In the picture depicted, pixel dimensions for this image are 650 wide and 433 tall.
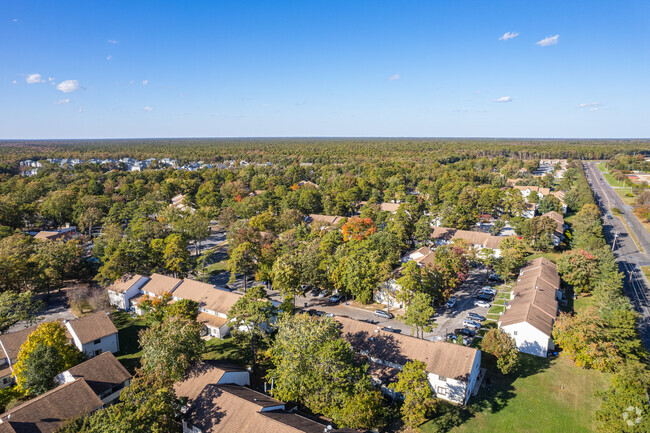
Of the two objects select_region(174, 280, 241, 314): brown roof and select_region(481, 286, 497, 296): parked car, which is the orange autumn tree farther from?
select_region(174, 280, 241, 314): brown roof

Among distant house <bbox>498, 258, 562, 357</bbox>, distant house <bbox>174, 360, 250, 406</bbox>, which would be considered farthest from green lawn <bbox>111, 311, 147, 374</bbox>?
distant house <bbox>498, 258, 562, 357</bbox>

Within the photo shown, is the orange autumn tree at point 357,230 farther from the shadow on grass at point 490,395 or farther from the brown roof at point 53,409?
the brown roof at point 53,409

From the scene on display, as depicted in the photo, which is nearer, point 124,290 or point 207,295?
point 207,295


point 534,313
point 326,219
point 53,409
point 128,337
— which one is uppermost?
point 326,219

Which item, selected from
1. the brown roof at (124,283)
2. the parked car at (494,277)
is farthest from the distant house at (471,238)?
the brown roof at (124,283)

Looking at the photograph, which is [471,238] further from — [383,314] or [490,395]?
[490,395]

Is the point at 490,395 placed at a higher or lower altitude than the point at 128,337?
higher

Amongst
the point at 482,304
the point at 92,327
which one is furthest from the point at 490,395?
the point at 92,327

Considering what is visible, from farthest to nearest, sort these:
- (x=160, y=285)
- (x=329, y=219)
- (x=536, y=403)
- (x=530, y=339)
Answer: (x=329, y=219) → (x=160, y=285) → (x=530, y=339) → (x=536, y=403)
